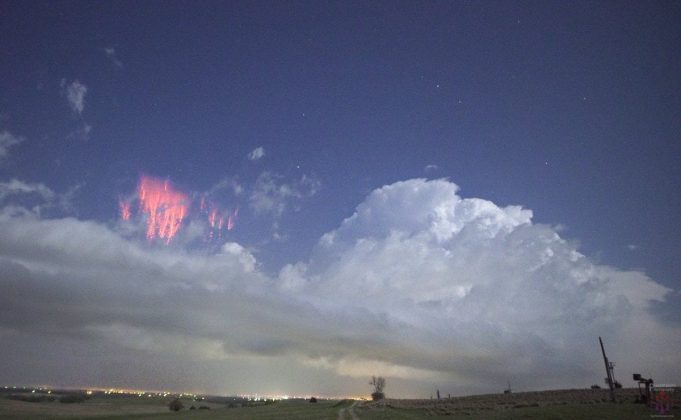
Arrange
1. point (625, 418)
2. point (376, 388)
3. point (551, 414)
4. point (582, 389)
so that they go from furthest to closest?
point (376, 388)
point (582, 389)
point (551, 414)
point (625, 418)

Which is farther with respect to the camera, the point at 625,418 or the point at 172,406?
the point at 172,406

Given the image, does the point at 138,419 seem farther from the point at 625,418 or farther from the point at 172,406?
the point at 625,418

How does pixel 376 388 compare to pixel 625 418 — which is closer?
pixel 625 418

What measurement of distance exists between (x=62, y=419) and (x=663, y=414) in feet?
319

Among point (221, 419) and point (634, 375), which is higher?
point (634, 375)

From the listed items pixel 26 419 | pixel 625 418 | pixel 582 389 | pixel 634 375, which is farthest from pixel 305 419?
Answer: pixel 582 389

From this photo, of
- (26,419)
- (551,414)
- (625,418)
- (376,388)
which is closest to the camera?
(625,418)

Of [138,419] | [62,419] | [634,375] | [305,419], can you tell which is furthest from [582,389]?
[62,419]

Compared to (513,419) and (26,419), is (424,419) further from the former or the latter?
(26,419)

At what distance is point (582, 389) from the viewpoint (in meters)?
129

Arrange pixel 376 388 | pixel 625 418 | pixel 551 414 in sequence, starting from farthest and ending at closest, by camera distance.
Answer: pixel 376 388
pixel 551 414
pixel 625 418

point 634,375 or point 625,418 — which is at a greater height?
point 634,375

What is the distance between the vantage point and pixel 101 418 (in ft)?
283

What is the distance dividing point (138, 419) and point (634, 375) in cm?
8582
